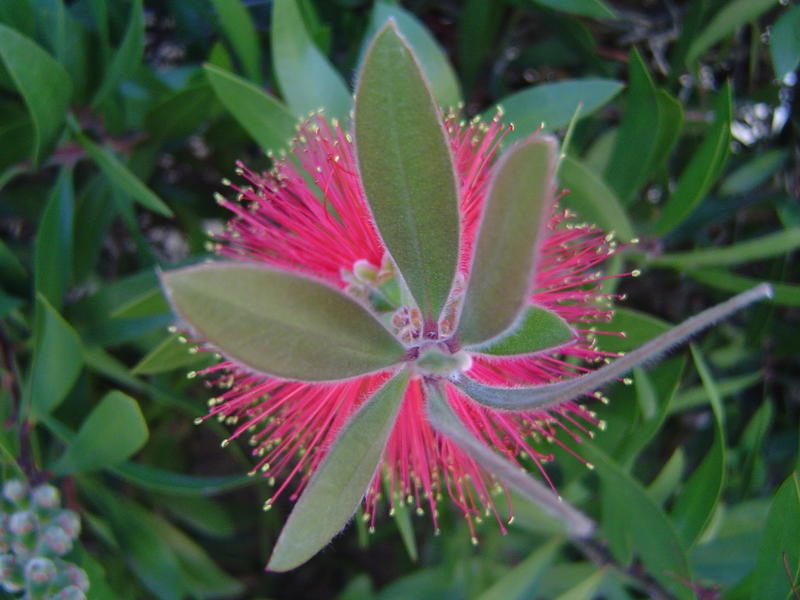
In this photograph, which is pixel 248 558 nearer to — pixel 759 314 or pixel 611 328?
pixel 611 328

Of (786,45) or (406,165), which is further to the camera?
(786,45)

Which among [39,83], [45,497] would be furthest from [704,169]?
[45,497]

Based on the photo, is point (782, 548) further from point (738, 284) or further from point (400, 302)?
point (400, 302)

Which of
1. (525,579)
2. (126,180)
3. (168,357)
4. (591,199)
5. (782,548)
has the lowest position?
(525,579)

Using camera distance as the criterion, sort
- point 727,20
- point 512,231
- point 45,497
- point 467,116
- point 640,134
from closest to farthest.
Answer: point 512,231, point 45,497, point 640,134, point 727,20, point 467,116

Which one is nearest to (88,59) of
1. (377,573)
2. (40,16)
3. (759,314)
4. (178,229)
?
(40,16)

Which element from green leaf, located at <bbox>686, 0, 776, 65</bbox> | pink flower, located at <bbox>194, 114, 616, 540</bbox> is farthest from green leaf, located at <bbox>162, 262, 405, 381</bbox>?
green leaf, located at <bbox>686, 0, 776, 65</bbox>
